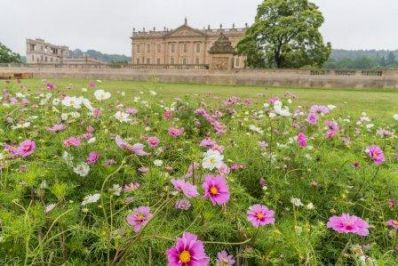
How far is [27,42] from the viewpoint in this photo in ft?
320

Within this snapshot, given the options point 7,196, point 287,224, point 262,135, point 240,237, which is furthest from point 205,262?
point 262,135

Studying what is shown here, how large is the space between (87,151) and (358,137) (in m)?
3.07

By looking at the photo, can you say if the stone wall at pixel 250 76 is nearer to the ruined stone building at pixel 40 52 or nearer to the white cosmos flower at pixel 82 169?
the white cosmos flower at pixel 82 169

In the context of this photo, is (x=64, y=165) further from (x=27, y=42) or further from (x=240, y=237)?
(x=27, y=42)

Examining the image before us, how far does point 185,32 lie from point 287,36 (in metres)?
44.6

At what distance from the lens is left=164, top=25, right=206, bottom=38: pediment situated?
7312cm

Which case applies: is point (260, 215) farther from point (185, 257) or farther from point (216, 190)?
point (185, 257)

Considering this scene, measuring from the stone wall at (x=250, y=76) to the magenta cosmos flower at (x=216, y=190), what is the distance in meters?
21.0

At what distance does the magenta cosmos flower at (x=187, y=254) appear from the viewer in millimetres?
1151

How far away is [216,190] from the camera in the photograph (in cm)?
142

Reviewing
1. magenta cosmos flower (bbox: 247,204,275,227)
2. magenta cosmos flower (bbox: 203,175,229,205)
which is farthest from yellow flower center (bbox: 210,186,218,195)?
magenta cosmos flower (bbox: 247,204,275,227)

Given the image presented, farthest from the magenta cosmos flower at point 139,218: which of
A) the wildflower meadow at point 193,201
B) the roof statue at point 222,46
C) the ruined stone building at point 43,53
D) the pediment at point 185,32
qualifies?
the ruined stone building at point 43,53

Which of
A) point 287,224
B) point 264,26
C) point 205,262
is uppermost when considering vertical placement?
point 264,26

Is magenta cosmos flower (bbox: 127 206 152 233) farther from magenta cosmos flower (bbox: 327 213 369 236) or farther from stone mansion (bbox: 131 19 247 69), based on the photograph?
stone mansion (bbox: 131 19 247 69)
